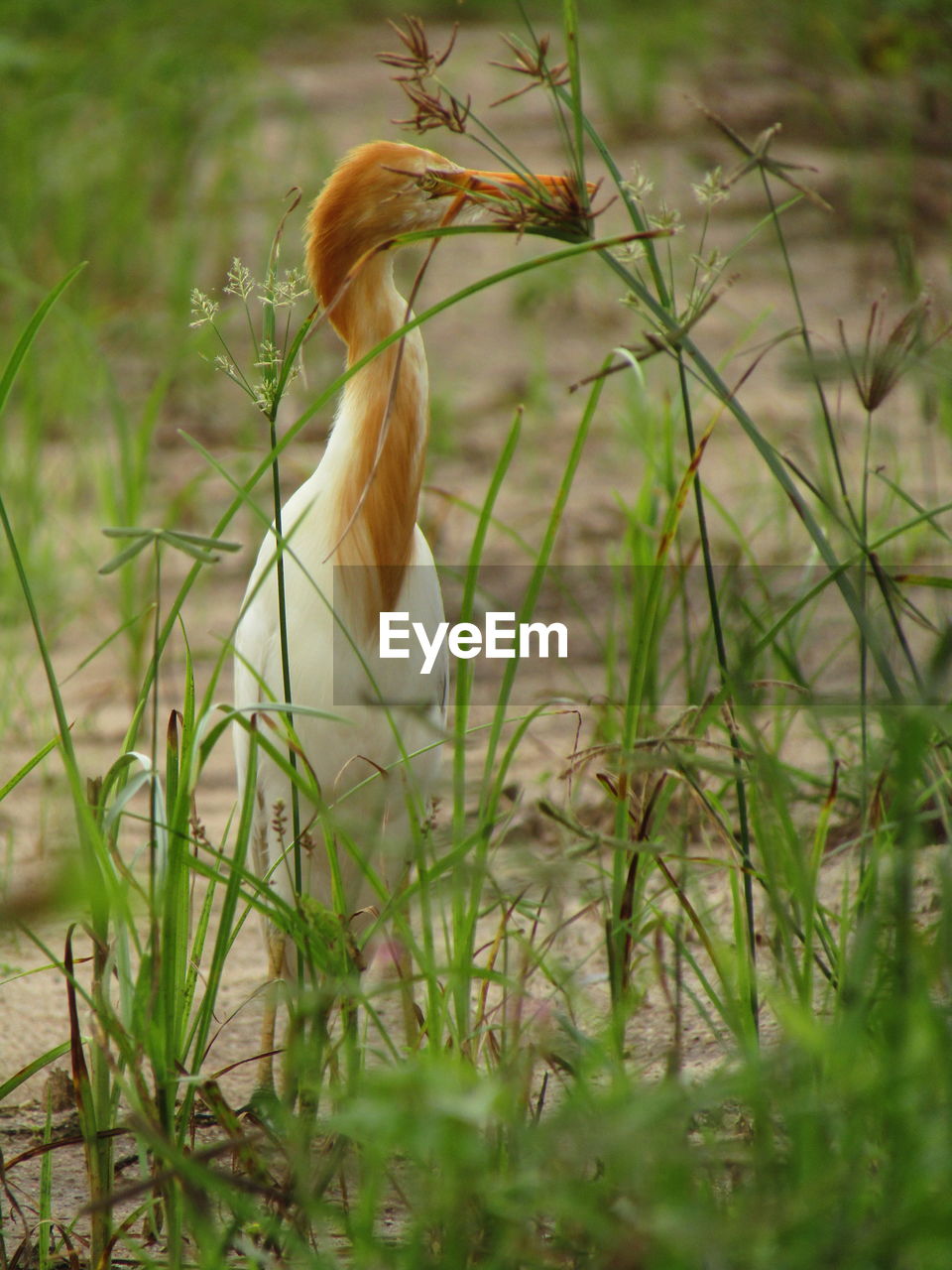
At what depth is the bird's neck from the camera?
1.77m

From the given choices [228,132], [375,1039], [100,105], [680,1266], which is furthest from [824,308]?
[680,1266]

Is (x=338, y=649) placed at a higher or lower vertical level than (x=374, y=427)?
lower

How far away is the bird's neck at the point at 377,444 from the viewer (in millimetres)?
1768

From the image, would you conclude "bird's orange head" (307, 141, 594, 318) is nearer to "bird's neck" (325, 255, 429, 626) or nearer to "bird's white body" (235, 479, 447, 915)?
"bird's neck" (325, 255, 429, 626)

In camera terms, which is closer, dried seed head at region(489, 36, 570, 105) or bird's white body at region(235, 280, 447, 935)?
dried seed head at region(489, 36, 570, 105)

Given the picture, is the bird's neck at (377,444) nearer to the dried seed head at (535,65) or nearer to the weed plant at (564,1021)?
the weed plant at (564,1021)

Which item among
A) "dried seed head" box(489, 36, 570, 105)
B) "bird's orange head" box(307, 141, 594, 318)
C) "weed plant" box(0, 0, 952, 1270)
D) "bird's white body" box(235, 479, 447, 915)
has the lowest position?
"weed plant" box(0, 0, 952, 1270)

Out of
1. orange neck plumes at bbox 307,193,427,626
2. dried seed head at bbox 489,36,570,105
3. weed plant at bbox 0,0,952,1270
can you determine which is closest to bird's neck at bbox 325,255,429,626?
orange neck plumes at bbox 307,193,427,626

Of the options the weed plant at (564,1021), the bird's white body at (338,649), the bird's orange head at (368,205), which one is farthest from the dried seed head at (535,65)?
the bird's white body at (338,649)

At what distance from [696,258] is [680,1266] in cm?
64

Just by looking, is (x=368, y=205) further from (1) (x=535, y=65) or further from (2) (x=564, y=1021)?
(2) (x=564, y=1021)

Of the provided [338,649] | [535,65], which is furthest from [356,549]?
[535,65]

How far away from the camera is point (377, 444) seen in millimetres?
1765

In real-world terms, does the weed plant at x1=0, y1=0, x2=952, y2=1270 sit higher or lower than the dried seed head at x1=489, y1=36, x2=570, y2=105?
lower
